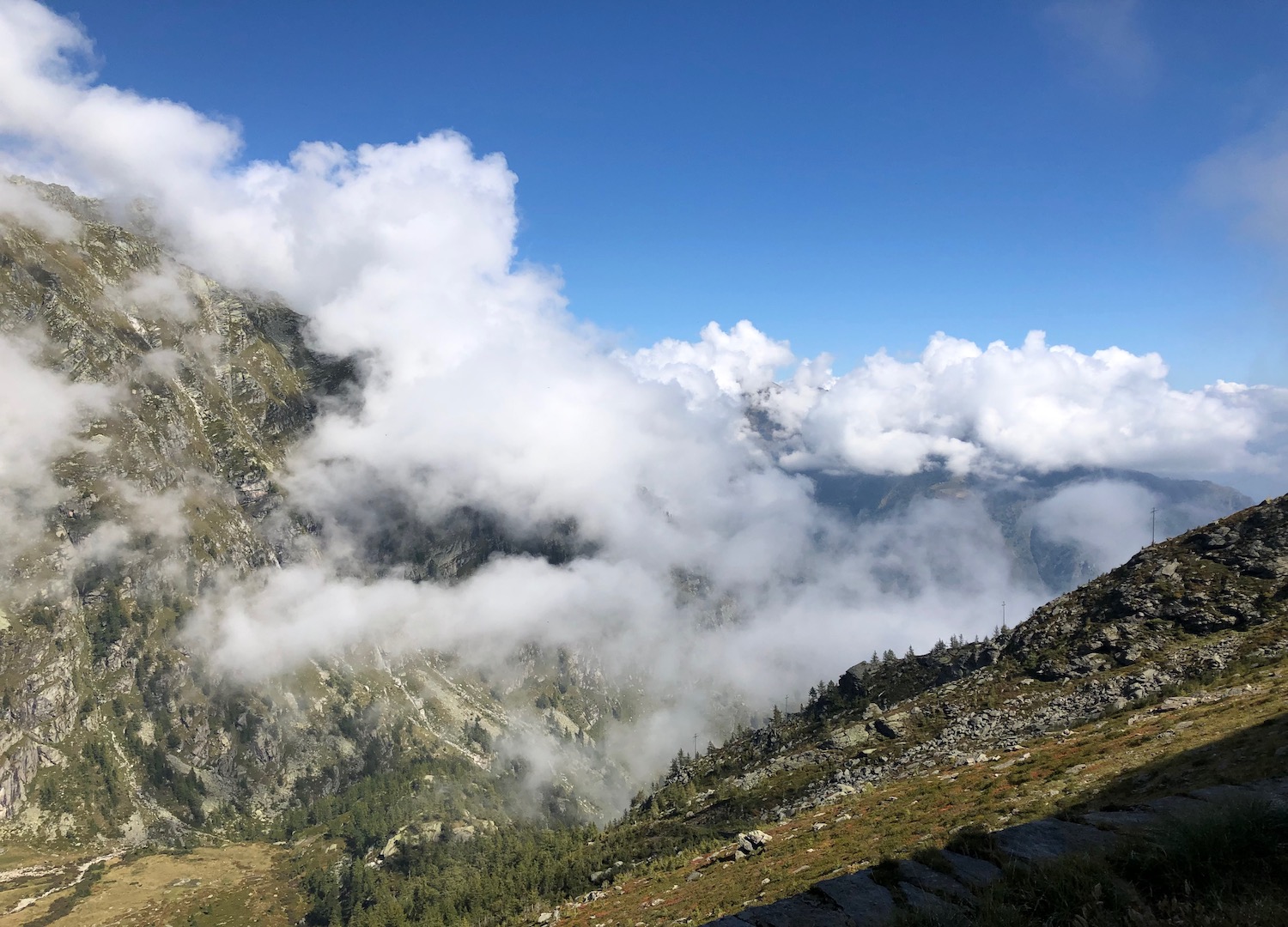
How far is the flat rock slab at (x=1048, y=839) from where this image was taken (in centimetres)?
1859

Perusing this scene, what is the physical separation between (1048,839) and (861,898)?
6743mm

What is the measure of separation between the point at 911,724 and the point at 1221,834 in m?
133

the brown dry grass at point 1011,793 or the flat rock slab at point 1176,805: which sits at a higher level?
the flat rock slab at point 1176,805

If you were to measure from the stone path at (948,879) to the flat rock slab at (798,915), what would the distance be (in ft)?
0.06

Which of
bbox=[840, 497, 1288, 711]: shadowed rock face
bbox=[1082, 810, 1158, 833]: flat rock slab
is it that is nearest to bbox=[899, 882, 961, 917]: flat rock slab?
bbox=[1082, 810, 1158, 833]: flat rock slab

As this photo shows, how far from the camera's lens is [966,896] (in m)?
16.8

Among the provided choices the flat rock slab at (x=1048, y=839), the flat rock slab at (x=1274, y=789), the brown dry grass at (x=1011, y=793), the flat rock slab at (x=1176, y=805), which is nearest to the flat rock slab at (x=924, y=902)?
the flat rock slab at (x=1048, y=839)

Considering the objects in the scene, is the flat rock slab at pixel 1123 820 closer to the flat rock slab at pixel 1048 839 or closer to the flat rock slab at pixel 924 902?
the flat rock slab at pixel 1048 839

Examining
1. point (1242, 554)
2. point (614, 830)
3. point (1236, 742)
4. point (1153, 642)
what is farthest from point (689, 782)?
point (1236, 742)

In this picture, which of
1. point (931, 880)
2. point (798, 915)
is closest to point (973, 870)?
point (931, 880)

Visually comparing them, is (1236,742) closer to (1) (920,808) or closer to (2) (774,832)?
(1) (920,808)

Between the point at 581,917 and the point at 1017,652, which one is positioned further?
the point at 1017,652

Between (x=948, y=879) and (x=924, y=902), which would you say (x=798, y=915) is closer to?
(x=924, y=902)

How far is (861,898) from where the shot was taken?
18609 millimetres
